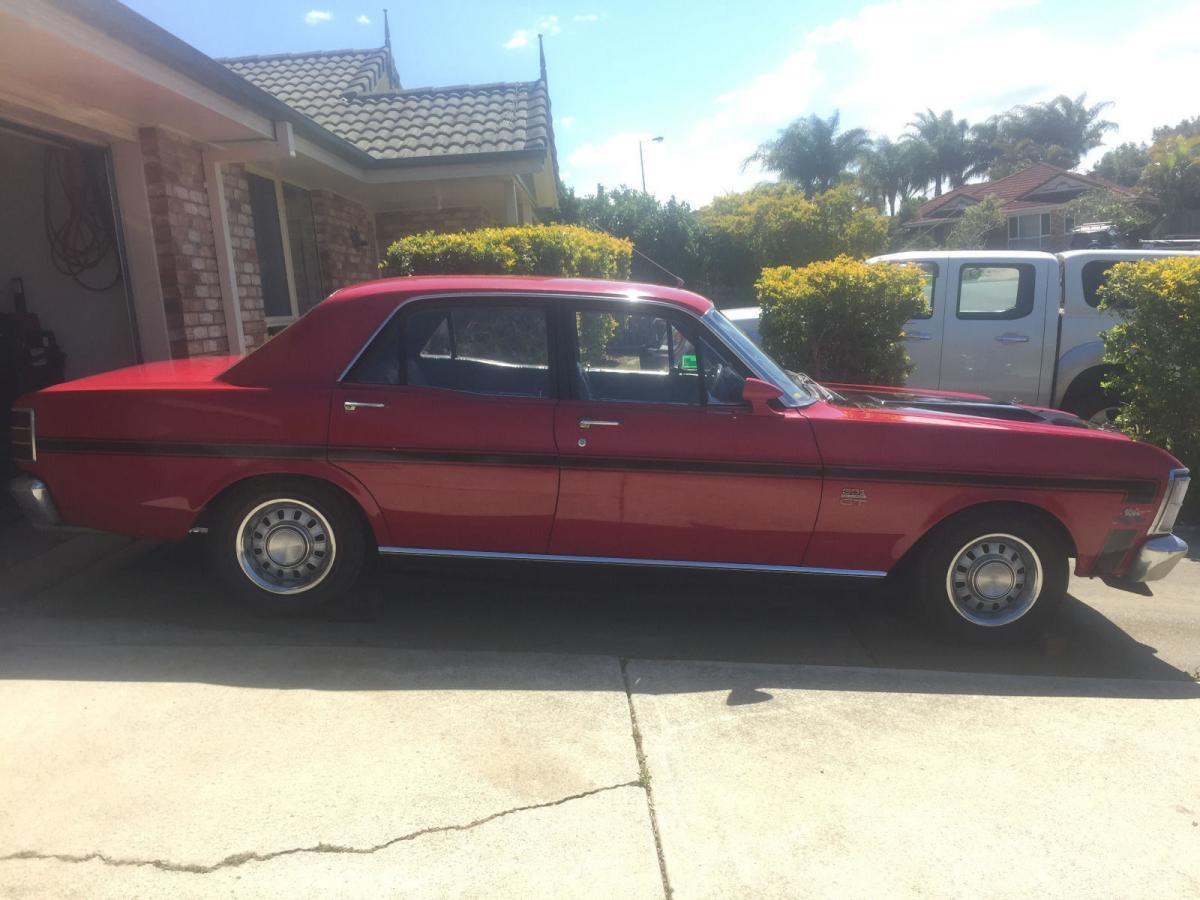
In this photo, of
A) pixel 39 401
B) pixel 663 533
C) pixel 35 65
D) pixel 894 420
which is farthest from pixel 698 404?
pixel 35 65

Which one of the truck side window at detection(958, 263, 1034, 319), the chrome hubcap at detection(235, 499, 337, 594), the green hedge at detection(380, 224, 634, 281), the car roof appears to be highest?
the green hedge at detection(380, 224, 634, 281)

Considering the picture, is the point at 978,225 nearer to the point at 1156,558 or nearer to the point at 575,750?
the point at 1156,558

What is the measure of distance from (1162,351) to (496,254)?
529cm

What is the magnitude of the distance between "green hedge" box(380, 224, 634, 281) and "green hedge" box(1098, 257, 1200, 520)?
452 centimetres

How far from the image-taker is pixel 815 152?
4522cm

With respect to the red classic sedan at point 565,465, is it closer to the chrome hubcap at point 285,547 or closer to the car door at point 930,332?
the chrome hubcap at point 285,547

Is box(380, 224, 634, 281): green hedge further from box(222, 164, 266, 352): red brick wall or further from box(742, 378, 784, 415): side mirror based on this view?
box(742, 378, 784, 415): side mirror

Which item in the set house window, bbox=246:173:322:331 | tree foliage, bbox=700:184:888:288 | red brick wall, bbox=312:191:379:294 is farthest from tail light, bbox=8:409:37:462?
tree foliage, bbox=700:184:888:288

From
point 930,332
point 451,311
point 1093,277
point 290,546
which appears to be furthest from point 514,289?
point 1093,277

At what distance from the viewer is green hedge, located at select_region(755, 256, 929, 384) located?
285 inches

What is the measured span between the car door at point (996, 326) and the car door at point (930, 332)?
0.06 m

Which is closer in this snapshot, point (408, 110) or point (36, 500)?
point (36, 500)

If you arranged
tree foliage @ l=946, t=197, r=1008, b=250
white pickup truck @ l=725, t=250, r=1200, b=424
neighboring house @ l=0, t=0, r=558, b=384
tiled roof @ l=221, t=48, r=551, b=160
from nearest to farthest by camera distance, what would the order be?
neighboring house @ l=0, t=0, r=558, b=384, white pickup truck @ l=725, t=250, r=1200, b=424, tiled roof @ l=221, t=48, r=551, b=160, tree foliage @ l=946, t=197, r=1008, b=250

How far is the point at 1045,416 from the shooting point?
4.54 meters
